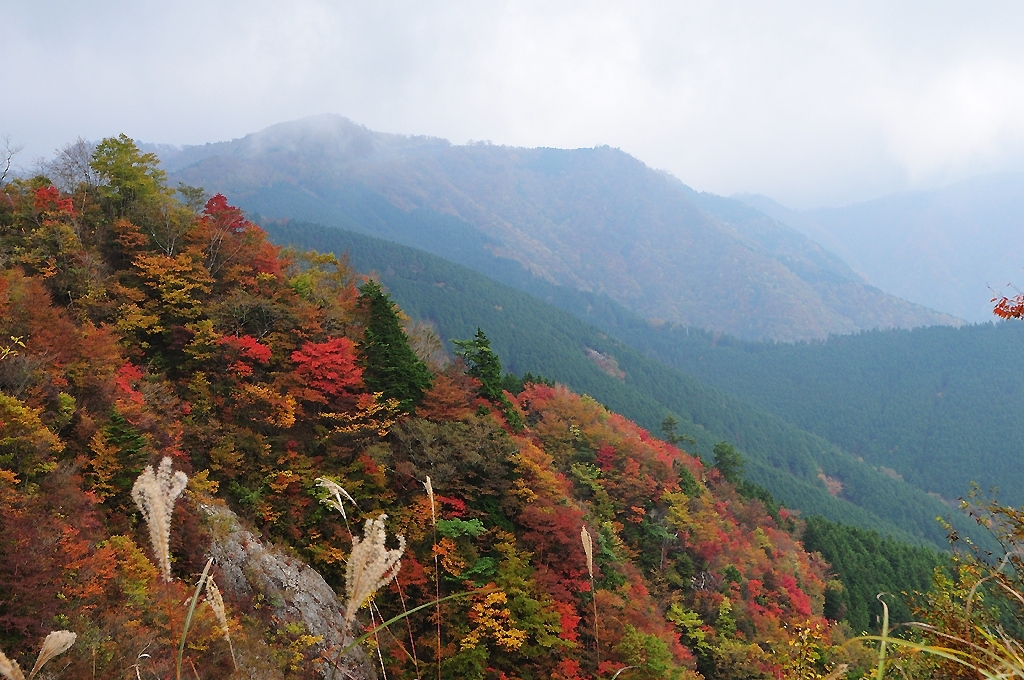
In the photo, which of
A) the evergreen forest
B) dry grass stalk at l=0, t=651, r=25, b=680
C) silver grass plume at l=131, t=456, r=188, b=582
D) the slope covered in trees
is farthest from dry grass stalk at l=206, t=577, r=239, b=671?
the slope covered in trees

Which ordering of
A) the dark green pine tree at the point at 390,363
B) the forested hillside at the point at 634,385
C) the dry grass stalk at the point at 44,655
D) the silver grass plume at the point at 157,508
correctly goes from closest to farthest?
the dry grass stalk at the point at 44,655
the silver grass plume at the point at 157,508
the dark green pine tree at the point at 390,363
the forested hillside at the point at 634,385

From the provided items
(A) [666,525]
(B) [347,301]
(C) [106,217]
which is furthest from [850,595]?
(C) [106,217]

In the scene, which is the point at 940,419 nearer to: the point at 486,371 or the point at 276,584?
the point at 486,371

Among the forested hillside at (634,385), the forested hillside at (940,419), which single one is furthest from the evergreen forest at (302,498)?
the forested hillside at (940,419)

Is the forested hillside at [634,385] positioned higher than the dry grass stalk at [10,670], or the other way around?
the dry grass stalk at [10,670]

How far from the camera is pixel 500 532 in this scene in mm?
19766

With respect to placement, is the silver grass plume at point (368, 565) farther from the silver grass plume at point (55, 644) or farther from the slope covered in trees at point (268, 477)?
the slope covered in trees at point (268, 477)

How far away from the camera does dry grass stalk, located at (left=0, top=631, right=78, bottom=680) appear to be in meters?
1.87

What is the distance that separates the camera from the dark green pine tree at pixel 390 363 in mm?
23375

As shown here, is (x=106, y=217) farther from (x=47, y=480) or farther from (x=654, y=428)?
(x=654, y=428)

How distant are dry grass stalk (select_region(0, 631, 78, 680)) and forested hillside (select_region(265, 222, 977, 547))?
116 meters

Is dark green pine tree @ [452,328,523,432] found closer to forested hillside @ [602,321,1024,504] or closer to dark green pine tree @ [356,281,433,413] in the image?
dark green pine tree @ [356,281,433,413]

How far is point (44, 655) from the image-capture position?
2.09 m

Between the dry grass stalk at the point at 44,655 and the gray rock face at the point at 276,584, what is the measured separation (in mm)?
14925
